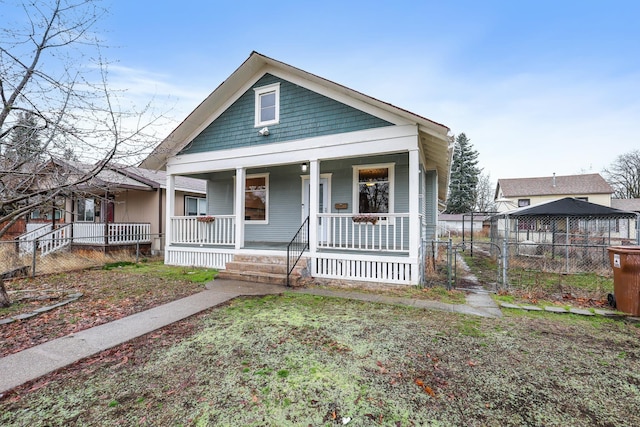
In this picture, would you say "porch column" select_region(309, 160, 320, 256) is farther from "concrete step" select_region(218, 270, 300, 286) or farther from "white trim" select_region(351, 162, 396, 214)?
"white trim" select_region(351, 162, 396, 214)

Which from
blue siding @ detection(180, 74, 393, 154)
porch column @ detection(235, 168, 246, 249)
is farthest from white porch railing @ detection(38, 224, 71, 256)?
porch column @ detection(235, 168, 246, 249)

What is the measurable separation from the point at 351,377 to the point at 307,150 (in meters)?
6.00

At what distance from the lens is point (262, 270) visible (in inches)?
297

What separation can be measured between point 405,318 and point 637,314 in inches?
151

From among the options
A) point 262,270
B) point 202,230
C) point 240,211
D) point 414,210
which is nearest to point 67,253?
point 202,230

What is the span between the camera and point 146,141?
5188 millimetres

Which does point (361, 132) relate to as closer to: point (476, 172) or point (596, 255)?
point (596, 255)

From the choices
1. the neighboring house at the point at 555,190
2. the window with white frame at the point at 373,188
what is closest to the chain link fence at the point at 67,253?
the window with white frame at the point at 373,188

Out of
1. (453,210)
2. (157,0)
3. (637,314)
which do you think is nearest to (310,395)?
(637,314)

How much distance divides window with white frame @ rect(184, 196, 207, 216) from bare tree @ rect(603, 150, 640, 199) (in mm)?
50017

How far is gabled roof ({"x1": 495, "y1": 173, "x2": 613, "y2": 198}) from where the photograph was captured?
89.7 ft

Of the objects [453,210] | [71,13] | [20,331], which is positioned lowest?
[20,331]

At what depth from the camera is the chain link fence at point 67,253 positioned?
9.12 meters

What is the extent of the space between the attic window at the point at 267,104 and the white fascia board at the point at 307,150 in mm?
862
